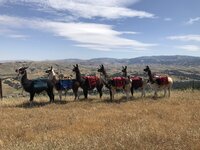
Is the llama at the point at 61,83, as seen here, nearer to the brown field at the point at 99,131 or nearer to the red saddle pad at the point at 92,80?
the red saddle pad at the point at 92,80

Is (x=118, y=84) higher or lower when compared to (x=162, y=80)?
lower

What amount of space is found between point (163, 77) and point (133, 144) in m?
19.3

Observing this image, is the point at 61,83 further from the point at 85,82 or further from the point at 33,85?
the point at 33,85

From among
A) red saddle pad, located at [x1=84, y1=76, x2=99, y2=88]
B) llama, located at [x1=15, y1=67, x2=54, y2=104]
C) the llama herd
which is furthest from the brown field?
red saddle pad, located at [x1=84, y1=76, x2=99, y2=88]

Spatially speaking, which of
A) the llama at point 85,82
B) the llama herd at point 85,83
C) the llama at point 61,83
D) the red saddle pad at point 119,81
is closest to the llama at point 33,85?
the llama herd at point 85,83

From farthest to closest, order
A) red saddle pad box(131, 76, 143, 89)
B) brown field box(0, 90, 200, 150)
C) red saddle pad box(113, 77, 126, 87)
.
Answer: red saddle pad box(131, 76, 143, 89) → red saddle pad box(113, 77, 126, 87) → brown field box(0, 90, 200, 150)

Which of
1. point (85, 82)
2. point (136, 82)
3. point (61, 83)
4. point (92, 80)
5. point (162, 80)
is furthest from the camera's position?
point (136, 82)

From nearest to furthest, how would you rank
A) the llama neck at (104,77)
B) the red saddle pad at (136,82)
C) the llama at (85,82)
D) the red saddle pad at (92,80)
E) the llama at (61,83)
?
the llama at (61,83), the llama at (85,82), the red saddle pad at (92,80), the llama neck at (104,77), the red saddle pad at (136,82)

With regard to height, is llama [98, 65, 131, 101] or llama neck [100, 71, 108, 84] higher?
llama neck [100, 71, 108, 84]

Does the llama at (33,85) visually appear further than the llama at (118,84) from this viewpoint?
No

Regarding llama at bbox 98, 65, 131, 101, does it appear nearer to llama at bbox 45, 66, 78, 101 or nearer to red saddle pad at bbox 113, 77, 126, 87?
red saddle pad at bbox 113, 77, 126, 87

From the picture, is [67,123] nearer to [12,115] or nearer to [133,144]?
[12,115]

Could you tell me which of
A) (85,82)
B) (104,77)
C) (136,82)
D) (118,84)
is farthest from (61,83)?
(136,82)

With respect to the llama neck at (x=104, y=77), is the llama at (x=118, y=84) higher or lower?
lower
